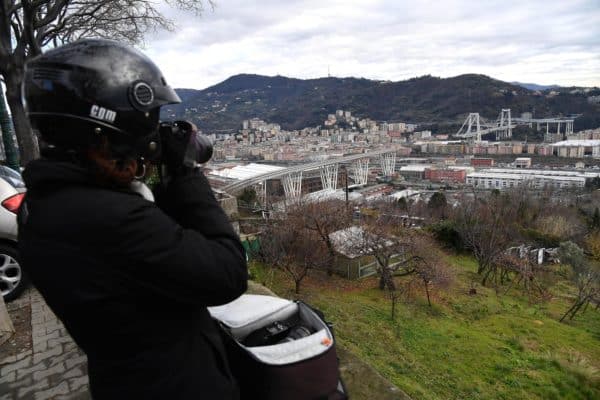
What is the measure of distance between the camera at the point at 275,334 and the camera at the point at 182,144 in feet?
2.13

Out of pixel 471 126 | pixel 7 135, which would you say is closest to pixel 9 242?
pixel 7 135

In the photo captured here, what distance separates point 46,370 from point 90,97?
2.72 meters

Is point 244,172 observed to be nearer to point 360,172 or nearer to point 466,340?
point 360,172

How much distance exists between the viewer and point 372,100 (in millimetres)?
137875

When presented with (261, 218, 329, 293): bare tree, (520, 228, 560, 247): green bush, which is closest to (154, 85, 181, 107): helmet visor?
(261, 218, 329, 293): bare tree

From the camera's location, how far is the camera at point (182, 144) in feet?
3.31

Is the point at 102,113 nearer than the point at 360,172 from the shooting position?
Yes

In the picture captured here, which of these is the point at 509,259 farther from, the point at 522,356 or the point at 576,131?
the point at 576,131

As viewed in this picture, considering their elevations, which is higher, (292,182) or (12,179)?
(12,179)

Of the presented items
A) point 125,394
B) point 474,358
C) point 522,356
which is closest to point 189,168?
point 125,394

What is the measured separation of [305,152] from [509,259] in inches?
2310

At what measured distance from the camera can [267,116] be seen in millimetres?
135625

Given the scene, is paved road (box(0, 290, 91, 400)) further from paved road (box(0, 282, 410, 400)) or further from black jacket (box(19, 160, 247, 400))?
black jacket (box(19, 160, 247, 400))

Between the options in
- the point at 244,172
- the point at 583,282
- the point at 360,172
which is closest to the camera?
the point at 583,282
